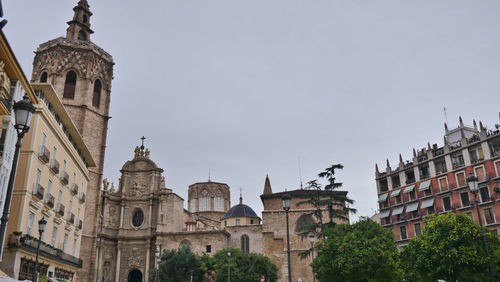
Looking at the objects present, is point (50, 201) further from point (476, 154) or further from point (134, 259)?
point (476, 154)

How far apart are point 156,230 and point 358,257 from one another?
2951 centimetres

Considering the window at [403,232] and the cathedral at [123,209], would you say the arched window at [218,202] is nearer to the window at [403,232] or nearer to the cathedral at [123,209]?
the cathedral at [123,209]

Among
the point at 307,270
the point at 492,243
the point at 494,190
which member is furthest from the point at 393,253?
the point at 307,270

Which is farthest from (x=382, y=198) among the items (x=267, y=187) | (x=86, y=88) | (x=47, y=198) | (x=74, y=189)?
(x=47, y=198)

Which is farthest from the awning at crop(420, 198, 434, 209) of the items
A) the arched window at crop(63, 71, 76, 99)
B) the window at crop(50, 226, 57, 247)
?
the arched window at crop(63, 71, 76, 99)

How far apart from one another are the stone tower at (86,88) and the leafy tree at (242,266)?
12.3m

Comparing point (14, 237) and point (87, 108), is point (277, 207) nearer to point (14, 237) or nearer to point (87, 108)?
point (87, 108)

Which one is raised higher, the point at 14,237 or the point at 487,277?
the point at 14,237

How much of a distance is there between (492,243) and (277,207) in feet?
100

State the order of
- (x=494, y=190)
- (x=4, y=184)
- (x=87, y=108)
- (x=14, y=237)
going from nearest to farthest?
(x=4, y=184) → (x=14, y=237) → (x=494, y=190) → (x=87, y=108)

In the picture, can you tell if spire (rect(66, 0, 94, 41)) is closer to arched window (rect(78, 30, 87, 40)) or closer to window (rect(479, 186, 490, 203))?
arched window (rect(78, 30, 87, 40))

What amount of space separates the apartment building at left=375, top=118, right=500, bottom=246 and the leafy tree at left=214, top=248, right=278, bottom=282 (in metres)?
15.5

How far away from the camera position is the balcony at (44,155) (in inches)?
833

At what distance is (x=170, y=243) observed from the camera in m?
48.2
